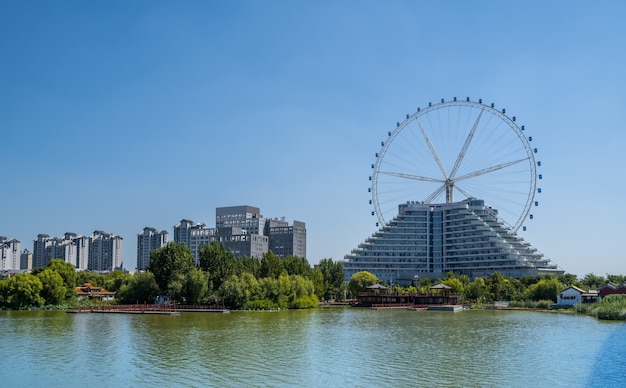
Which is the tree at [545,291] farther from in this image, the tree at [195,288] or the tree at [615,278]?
the tree at [195,288]

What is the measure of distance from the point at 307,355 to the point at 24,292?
194 feet

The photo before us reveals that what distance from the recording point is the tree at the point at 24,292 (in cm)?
8169

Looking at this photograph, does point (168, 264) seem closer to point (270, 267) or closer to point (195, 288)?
point (195, 288)

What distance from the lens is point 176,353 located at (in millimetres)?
36250

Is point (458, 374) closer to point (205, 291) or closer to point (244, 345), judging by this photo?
point (244, 345)

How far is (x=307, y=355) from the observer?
36031 mm

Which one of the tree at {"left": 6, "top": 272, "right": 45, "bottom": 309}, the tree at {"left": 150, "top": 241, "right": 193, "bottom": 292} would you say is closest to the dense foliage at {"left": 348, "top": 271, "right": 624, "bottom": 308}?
the tree at {"left": 150, "top": 241, "right": 193, "bottom": 292}

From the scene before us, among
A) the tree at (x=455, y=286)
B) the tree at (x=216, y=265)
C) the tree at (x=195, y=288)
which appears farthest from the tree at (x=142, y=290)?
the tree at (x=455, y=286)

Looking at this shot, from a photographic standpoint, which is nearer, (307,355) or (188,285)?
(307,355)

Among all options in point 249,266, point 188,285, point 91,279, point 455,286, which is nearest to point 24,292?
point 188,285

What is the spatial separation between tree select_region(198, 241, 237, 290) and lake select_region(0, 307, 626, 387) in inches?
1126

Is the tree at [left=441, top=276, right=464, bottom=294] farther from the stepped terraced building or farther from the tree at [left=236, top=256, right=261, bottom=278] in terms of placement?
the stepped terraced building

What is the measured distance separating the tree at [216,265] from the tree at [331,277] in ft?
90.5

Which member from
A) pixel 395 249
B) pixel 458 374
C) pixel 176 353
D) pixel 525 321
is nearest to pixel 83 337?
pixel 176 353
